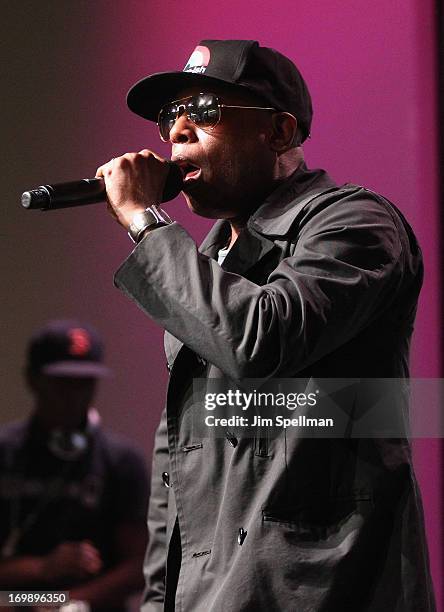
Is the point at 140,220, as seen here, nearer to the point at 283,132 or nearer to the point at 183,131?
the point at 183,131

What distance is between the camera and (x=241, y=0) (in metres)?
2.03

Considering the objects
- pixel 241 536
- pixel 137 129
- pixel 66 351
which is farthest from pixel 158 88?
pixel 241 536

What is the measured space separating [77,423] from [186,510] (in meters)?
0.60

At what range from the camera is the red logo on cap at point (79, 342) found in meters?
1.96

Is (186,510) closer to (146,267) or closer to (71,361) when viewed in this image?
(146,267)

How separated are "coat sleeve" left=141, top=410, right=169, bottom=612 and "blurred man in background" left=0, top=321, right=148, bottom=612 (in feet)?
0.82

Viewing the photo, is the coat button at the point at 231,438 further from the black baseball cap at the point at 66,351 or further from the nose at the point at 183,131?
the black baseball cap at the point at 66,351

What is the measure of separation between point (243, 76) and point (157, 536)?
750 mm

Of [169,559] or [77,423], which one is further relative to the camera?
[77,423]

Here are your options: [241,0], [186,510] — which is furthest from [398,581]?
[241,0]

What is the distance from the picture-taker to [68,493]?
6.23 ft

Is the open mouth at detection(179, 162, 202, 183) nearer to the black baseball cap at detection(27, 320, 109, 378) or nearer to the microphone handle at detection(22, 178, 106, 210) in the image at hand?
the microphone handle at detection(22, 178, 106, 210)

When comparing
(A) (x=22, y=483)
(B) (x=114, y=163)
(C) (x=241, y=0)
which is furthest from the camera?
(C) (x=241, y=0)

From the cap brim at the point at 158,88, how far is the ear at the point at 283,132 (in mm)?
99
